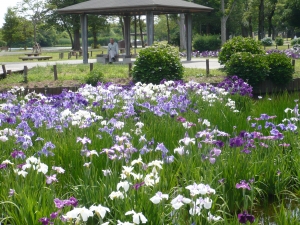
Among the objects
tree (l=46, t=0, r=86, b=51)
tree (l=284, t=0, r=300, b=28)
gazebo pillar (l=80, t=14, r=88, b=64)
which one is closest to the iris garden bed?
gazebo pillar (l=80, t=14, r=88, b=64)

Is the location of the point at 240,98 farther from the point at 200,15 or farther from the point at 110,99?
the point at 200,15

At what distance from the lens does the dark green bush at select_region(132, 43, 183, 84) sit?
45.4ft

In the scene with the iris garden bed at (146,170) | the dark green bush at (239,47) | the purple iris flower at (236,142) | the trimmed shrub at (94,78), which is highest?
the dark green bush at (239,47)

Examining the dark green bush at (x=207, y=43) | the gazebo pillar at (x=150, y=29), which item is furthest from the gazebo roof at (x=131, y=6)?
the dark green bush at (x=207, y=43)

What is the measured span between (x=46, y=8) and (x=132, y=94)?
49.2 m

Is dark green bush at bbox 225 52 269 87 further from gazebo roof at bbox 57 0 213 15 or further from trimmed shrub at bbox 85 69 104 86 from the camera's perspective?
gazebo roof at bbox 57 0 213 15

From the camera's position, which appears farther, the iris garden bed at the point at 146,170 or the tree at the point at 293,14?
the tree at the point at 293,14

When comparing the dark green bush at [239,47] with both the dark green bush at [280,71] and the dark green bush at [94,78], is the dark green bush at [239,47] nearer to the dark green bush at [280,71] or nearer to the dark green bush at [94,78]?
the dark green bush at [280,71]

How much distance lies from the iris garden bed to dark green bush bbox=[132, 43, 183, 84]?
6242mm

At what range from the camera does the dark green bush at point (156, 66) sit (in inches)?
545

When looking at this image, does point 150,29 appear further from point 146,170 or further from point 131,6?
point 146,170

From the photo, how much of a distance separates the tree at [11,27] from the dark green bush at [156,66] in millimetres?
46807

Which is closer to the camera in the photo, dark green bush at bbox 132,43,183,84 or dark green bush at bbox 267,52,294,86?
dark green bush at bbox 267,52,294,86

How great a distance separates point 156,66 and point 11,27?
4972 centimetres
